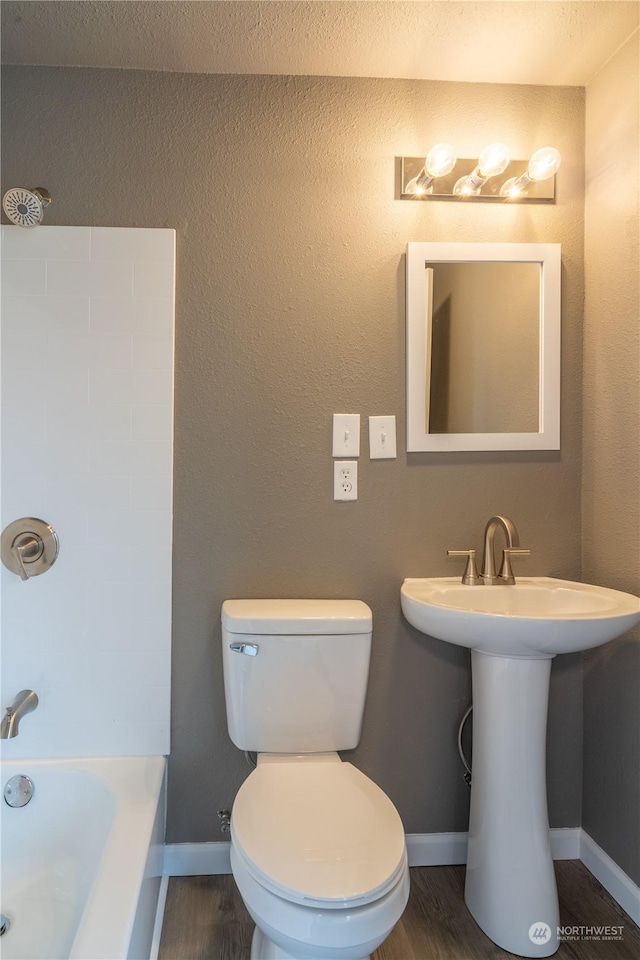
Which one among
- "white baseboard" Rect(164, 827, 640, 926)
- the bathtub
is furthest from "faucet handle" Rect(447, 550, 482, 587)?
the bathtub

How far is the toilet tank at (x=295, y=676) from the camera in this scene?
156 centimetres

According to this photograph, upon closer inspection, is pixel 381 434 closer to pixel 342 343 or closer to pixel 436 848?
pixel 342 343

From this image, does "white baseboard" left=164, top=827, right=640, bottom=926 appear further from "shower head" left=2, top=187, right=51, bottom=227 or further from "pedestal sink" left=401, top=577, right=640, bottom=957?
"shower head" left=2, top=187, right=51, bottom=227

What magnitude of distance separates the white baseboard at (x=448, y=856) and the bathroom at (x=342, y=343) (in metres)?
0.01

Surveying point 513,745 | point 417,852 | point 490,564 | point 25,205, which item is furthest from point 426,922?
point 25,205

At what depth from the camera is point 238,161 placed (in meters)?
1.71

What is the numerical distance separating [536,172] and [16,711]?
2068mm

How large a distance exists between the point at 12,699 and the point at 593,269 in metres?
2.18

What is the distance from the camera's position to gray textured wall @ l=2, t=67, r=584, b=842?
169 cm

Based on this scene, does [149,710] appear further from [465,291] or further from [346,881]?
[465,291]

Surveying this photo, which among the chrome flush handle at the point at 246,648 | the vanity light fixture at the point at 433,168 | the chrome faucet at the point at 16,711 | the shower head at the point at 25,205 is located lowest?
the chrome faucet at the point at 16,711

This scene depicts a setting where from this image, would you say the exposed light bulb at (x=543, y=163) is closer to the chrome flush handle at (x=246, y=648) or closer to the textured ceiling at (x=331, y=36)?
the textured ceiling at (x=331, y=36)

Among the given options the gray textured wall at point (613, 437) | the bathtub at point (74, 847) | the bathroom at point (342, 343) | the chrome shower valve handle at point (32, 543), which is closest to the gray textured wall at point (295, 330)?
the bathroom at point (342, 343)

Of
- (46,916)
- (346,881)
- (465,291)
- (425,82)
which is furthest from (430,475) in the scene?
(46,916)
